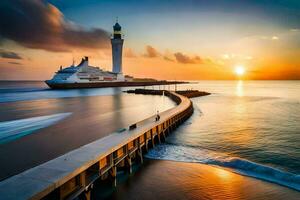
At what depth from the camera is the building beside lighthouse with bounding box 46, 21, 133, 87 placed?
97625mm

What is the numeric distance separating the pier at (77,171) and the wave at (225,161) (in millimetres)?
1805

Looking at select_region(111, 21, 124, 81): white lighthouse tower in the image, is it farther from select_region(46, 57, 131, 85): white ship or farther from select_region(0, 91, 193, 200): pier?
select_region(0, 91, 193, 200): pier

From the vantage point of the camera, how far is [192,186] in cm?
918

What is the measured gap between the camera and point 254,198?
27.0 feet

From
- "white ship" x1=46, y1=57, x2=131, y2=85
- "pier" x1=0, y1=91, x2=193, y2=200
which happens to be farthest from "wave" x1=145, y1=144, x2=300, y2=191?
"white ship" x1=46, y1=57, x2=131, y2=85

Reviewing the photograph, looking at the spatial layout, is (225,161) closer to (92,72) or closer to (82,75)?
(82,75)

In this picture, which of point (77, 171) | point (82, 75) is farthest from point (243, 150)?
point (82, 75)

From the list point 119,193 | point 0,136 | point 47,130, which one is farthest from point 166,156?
point 0,136

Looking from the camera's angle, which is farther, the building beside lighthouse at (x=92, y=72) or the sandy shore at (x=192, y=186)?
the building beside lighthouse at (x=92, y=72)

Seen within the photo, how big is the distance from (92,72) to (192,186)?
106 meters

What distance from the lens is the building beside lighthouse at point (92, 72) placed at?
320 feet

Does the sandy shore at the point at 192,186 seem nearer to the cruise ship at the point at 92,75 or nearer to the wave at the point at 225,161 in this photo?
the wave at the point at 225,161

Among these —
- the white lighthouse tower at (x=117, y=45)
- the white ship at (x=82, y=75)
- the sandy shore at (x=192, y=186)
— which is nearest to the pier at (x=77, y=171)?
the sandy shore at (x=192, y=186)

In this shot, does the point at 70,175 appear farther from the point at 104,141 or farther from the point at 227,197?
the point at 227,197
